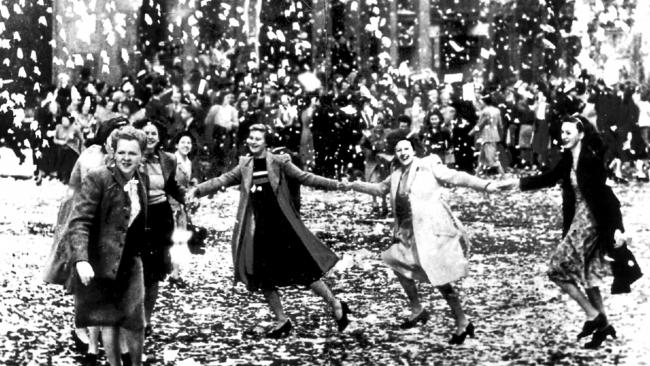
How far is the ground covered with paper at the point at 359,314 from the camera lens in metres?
8.51

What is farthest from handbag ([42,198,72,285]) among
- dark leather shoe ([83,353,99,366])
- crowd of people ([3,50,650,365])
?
dark leather shoe ([83,353,99,366])

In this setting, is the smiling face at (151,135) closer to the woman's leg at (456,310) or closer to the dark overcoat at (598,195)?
the woman's leg at (456,310)

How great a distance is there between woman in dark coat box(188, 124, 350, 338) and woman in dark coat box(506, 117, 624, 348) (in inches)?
62.3

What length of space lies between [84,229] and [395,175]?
3.16m

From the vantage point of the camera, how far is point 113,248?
23.0ft

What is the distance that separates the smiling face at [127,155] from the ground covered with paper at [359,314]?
1688 millimetres

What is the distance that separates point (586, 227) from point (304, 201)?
12.5 metres

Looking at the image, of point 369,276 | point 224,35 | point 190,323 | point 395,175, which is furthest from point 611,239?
point 224,35

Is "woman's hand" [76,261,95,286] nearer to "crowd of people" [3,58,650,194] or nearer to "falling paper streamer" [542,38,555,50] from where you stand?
"crowd of people" [3,58,650,194]

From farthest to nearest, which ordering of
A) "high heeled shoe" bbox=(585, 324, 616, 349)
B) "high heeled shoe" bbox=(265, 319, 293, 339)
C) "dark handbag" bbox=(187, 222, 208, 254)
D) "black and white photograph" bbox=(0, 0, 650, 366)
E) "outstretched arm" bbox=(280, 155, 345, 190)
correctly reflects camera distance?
1. "dark handbag" bbox=(187, 222, 208, 254)
2. "outstretched arm" bbox=(280, 155, 345, 190)
3. "high heeled shoe" bbox=(265, 319, 293, 339)
4. "high heeled shoe" bbox=(585, 324, 616, 349)
5. "black and white photograph" bbox=(0, 0, 650, 366)

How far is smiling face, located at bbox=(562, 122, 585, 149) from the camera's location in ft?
29.3

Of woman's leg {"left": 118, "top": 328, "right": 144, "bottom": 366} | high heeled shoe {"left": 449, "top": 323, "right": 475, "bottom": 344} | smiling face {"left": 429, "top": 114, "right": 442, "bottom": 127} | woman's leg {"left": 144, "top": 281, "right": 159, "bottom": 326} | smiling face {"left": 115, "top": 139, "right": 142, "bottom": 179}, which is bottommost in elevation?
smiling face {"left": 429, "top": 114, "right": 442, "bottom": 127}

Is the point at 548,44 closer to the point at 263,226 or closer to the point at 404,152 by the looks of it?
the point at 404,152

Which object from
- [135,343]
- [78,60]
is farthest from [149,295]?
[78,60]
